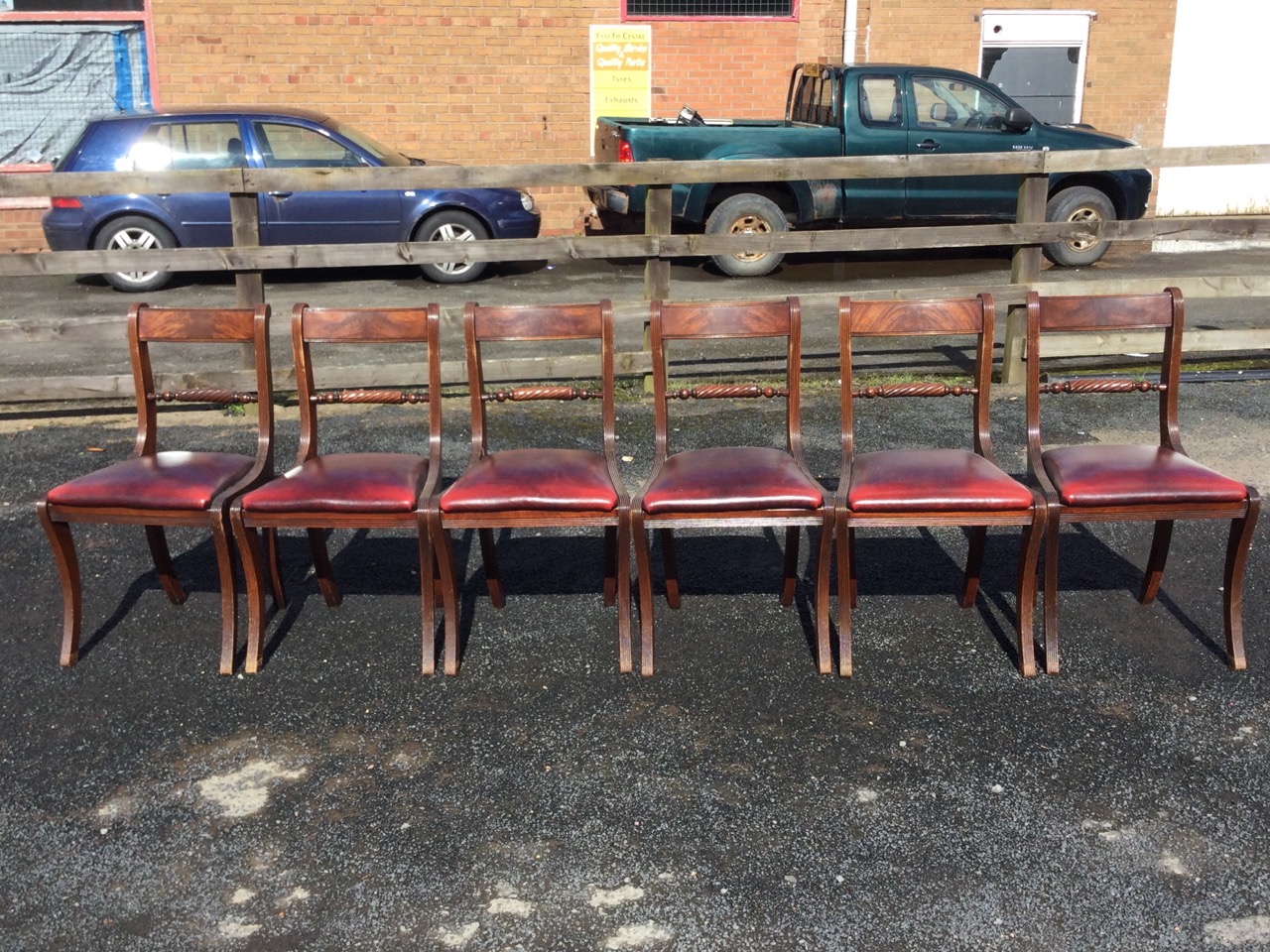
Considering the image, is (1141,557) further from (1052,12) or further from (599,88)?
(1052,12)

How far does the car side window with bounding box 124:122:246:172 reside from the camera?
11477 mm

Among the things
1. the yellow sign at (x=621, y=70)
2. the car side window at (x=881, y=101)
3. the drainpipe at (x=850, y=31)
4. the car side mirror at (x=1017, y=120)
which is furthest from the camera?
the drainpipe at (x=850, y=31)

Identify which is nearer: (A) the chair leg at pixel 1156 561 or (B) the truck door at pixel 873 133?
(A) the chair leg at pixel 1156 561

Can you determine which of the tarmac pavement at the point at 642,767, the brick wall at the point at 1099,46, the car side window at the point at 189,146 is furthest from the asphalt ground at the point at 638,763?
the brick wall at the point at 1099,46

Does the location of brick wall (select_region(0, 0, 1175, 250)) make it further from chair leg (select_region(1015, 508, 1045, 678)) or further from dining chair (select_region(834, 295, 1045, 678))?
chair leg (select_region(1015, 508, 1045, 678))

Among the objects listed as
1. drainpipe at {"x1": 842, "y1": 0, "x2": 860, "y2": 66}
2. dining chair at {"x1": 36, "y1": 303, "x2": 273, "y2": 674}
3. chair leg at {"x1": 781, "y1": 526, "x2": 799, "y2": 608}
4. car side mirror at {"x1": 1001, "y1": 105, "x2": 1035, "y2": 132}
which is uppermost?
drainpipe at {"x1": 842, "y1": 0, "x2": 860, "y2": 66}

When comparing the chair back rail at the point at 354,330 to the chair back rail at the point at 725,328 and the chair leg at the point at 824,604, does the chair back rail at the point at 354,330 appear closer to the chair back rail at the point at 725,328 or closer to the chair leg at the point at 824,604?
the chair back rail at the point at 725,328

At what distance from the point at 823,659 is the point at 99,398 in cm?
516

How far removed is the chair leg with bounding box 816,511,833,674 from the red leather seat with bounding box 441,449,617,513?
2.28 ft

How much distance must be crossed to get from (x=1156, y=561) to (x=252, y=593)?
317 centimetres

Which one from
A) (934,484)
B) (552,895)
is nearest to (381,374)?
(934,484)

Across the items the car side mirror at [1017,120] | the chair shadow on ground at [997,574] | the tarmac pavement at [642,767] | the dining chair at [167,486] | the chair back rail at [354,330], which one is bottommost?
the tarmac pavement at [642,767]

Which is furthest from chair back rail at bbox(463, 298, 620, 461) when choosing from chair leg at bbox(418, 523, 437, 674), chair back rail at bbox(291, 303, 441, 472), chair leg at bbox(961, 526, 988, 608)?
chair leg at bbox(961, 526, 988, 608)

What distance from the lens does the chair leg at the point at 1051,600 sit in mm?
4152
